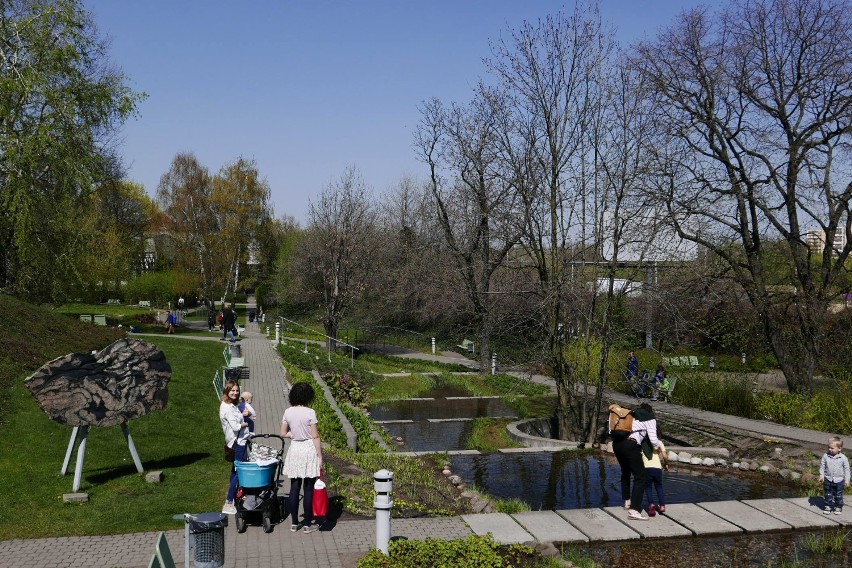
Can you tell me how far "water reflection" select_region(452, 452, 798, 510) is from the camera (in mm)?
12159

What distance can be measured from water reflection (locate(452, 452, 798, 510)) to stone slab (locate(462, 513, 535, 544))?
1464 millimetres

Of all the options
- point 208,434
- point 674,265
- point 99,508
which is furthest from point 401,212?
point 99,508

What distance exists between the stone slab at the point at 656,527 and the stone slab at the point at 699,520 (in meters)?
0.12

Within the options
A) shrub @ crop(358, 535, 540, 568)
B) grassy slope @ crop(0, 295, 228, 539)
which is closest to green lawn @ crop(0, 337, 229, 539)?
grassy slope @ crop(0, 295, 228, 539)

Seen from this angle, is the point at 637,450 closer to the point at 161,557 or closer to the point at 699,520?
the point at 699,520

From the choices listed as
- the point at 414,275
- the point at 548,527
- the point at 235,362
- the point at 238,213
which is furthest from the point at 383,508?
the point at 238,213

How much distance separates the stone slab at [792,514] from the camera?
1004 cm

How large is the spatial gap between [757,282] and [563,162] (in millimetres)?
8734

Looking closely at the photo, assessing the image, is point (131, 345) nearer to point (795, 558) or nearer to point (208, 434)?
point (208, 434)

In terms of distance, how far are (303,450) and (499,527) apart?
8.80 ft

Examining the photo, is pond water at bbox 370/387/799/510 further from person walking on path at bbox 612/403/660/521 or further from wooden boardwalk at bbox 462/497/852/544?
person walking on path at bbox 612/403/660/521

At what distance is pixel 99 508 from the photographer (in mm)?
9852

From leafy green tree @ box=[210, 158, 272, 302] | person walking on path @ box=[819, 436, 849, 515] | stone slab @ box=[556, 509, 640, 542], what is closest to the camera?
stone slab @ box=[556, 509, 640, 542]

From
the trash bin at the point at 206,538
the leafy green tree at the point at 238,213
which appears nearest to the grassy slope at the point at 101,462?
the trash bin at the point at 206,538
